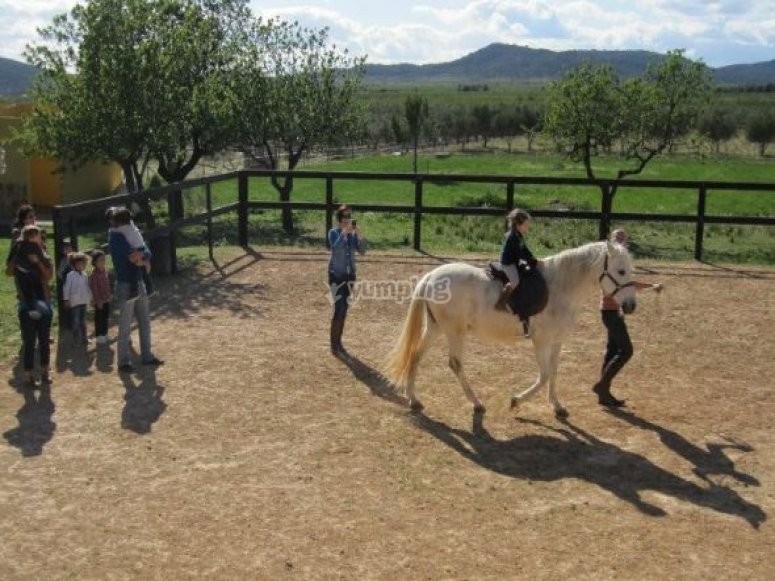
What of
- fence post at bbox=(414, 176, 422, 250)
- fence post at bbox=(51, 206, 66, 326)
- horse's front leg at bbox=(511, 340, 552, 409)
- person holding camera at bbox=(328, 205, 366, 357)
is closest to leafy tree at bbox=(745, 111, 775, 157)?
fence post at bbox=(414, 176, 422, 250)

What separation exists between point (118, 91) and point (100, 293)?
21.5 ft

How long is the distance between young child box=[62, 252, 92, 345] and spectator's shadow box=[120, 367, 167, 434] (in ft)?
3.76

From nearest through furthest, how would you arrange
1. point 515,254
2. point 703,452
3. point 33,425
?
point 703,452 → point 33,425 → point 515,254

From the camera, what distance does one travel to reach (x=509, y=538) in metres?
4.88

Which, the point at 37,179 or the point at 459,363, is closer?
the point at 459,363

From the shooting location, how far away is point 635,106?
21906mm

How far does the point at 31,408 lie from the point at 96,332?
Answer: 2.12m

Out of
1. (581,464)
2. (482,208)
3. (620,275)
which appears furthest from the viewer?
(482,208)

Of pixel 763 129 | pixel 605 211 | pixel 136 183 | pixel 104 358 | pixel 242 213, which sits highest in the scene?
pixel 763 129

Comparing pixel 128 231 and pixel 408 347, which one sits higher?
pixel 128 231

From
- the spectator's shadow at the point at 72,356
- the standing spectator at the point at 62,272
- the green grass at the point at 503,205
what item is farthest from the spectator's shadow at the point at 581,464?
the green grass at the point at 503,205

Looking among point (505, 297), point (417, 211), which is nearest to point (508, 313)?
point (505, 297)

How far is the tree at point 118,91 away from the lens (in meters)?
14.2

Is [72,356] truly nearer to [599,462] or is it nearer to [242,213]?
[599,462]
